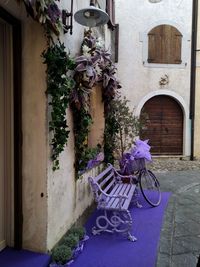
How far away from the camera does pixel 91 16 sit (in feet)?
13.1

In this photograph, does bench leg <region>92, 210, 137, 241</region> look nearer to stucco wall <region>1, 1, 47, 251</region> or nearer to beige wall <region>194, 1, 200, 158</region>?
stucco wall <region>1, 1, 47, 251</region>

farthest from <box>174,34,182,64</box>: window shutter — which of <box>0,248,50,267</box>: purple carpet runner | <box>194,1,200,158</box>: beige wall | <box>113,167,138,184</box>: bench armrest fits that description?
<box>0,248,50,267</box>: purple carpet runner

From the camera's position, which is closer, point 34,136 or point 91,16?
point 34,136

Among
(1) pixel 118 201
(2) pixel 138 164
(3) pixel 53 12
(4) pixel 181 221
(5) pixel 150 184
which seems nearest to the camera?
(3) pixel 53 12

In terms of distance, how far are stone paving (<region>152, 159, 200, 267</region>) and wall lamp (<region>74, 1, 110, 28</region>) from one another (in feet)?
8.84

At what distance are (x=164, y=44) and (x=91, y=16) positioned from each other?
890 centimetres

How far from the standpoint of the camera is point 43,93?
3.44 m

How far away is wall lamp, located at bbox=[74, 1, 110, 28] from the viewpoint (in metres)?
3.94

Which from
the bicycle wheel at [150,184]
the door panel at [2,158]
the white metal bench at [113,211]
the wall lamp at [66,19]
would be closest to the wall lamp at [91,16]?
the wall lamp at [66,19]

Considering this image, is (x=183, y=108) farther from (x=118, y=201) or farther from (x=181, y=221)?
(x=118, y=201)

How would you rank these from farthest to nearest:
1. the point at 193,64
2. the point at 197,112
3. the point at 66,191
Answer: the point at 197,112
the point at 193,64
the point at 66,191

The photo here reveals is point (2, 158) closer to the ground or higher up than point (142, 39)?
closer to the ground

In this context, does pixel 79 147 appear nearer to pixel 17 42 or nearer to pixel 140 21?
pixel 17 42

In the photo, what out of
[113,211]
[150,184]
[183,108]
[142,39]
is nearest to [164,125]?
[183,108]
